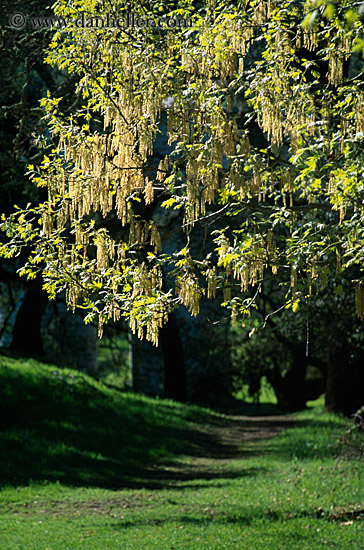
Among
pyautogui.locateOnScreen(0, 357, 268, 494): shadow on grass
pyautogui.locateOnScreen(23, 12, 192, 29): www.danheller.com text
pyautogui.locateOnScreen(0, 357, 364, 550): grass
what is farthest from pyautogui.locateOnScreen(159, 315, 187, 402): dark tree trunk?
pyautogui.locateOnScreen(23, 12, 192, 29): www.danheller.com text

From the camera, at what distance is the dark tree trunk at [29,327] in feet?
66.1

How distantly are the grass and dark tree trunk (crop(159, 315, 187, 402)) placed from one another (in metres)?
3.43

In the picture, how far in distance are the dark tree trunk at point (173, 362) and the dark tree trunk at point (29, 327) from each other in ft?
15.8

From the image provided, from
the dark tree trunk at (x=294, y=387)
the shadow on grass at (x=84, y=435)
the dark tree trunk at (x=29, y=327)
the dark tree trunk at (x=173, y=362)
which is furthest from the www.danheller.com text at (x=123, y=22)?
the dark tree trunk at (x=294, y=387)

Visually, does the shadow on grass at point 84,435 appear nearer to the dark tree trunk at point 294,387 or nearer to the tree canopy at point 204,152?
the tree canopy at point 204,152

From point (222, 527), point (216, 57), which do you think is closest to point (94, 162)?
point (216, 57)

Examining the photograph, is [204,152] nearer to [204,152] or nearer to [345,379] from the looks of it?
[204,152]

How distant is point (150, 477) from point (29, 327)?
8.20 metres

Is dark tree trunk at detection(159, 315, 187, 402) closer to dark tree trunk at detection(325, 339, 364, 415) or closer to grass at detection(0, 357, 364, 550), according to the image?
grass at detection(0, 357, 364, 550)

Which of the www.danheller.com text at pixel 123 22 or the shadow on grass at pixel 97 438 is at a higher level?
the www.danheller.com text at pixel 123 22

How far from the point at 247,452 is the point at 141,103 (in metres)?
12.0

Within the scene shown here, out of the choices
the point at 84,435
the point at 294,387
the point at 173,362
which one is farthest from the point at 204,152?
the point at 294,387

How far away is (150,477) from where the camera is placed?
1360cm

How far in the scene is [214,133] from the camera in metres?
6.12
